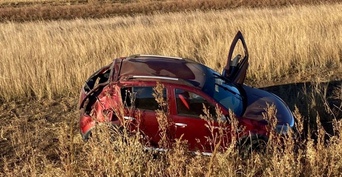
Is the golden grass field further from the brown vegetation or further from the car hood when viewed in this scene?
the brown vegetation

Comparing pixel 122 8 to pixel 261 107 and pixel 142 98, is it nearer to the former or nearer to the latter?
pixel 261 107

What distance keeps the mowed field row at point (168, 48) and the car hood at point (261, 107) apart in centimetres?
339

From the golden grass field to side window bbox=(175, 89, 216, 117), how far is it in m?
1.27

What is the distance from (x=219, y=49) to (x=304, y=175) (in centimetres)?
755

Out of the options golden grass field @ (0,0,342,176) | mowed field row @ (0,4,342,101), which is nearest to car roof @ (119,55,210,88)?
golden grass field @ (0,0,342,176)

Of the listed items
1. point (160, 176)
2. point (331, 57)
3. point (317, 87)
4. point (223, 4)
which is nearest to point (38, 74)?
point (317, 87)

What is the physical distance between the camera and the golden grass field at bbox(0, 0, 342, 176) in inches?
176

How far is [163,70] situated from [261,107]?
1.57 m

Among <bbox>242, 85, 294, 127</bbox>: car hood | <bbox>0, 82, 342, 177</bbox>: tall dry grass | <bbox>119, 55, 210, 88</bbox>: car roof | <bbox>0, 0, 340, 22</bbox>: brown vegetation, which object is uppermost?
<bbox>0, 0, 340, 22</bbox>: brown vegetation

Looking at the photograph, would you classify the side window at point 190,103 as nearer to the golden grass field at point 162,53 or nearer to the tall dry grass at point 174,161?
the golden grass field at point 162,53

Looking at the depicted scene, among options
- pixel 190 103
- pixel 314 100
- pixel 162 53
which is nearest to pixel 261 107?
pixel 190 103

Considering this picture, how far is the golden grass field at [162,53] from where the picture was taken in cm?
446

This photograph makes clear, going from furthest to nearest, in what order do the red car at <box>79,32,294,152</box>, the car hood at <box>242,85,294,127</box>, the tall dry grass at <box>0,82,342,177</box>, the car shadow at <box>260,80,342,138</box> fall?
the car shadow at <box>260,80,342,138</box>, the car hood at <box>242,85,294,127</box>, the red car at <box>79,32,294,152</box>, the tall dry grass at <box>0,82,342,177</box>

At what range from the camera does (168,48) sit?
12242mm
